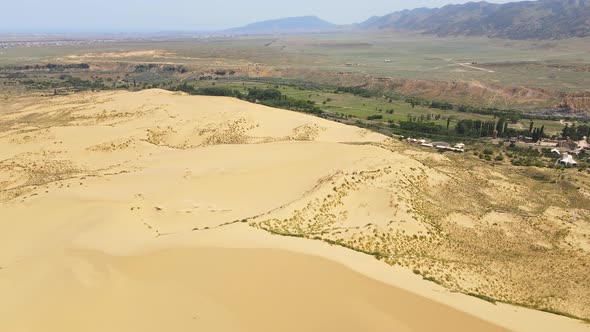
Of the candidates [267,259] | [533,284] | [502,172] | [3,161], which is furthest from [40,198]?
[502,172]

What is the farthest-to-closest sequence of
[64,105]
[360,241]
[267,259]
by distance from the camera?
[64,105], [360,241], [267,259]

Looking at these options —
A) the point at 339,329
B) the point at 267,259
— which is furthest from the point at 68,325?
the point at 339,329

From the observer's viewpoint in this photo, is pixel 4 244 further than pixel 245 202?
No

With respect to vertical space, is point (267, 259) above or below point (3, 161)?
above

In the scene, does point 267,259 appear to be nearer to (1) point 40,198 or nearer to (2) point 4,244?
(2) point 4,244

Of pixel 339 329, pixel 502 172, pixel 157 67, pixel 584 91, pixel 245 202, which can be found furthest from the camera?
pixel 157 67

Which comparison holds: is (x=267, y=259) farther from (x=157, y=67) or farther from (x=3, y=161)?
(x=157, y=67)
